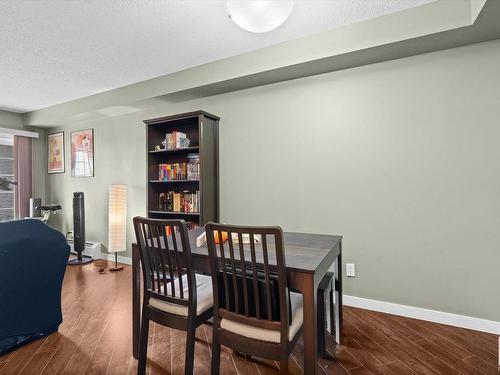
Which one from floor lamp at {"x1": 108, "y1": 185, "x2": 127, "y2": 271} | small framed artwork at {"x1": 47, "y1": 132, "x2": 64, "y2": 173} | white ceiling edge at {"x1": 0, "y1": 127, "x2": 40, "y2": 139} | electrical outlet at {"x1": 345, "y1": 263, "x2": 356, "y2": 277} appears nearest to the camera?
electrical outlet at {"x1": 345, "y1": 263, "x2": 356, "y2": 277}

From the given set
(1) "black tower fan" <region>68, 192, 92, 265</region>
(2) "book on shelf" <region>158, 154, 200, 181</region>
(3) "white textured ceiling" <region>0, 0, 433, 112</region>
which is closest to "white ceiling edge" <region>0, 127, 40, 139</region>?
A: (3) "white textured ceiling" <region>0, 0, 433, 112</region>

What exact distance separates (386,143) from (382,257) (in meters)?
1.03

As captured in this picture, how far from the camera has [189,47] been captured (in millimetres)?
2580

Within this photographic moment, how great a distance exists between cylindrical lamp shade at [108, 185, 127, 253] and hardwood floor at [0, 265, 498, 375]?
145 cm

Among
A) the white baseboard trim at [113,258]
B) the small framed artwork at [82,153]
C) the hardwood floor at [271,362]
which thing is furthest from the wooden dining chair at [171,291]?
the small framed artwork at [82,153]

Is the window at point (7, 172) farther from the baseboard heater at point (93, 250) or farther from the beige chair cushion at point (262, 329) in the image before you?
the beige chair cushion at point (262, 329)

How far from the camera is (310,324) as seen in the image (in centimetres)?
123

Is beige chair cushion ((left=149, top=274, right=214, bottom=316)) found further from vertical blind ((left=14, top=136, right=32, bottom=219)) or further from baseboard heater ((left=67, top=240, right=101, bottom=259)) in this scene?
vertical blind ((left=14, top=136, right=32, bottom=219))

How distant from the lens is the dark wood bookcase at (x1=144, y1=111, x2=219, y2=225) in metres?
2.93

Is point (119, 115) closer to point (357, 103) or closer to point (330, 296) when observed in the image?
point (357, 103)

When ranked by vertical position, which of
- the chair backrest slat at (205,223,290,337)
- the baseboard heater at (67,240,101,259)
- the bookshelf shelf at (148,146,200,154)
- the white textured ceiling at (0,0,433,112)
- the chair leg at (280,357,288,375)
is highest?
the white textured ceiling at (0,0,433,112)

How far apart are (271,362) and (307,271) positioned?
3.03 feet

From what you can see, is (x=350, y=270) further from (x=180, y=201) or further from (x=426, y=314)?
(x=180, y=201)

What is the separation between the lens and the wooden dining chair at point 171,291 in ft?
4.72
